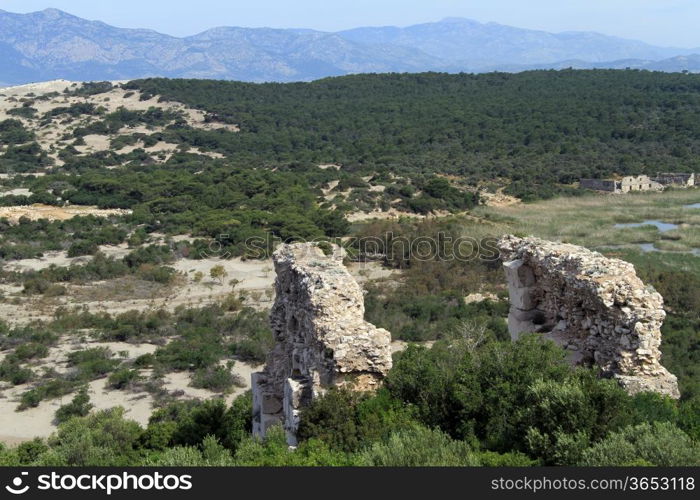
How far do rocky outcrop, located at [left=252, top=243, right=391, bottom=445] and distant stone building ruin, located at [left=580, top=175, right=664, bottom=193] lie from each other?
3388cm

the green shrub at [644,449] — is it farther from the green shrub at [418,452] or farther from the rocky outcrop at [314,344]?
the rocky outcrop at [314,344]

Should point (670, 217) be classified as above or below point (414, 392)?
below

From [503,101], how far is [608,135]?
48.2 ft

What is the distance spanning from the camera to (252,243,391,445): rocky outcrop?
7.92 m

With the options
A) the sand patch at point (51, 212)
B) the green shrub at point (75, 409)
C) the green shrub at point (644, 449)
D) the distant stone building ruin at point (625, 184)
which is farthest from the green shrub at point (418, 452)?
the distant stone building ruin at point (625, 184)

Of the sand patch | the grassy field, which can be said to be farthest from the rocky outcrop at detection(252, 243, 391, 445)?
the sand patch

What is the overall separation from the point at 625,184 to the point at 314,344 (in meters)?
36.3

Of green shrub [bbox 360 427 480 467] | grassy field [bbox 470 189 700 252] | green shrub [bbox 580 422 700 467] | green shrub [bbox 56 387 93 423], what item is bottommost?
grassy field [bbox 470 189 700 252]

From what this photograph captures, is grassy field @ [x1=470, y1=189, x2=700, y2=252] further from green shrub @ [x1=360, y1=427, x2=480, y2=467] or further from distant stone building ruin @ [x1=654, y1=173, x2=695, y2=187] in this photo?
green shrub @ [x1=360, y1=427, x2=480, y2=467]

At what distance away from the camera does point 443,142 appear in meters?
55.3

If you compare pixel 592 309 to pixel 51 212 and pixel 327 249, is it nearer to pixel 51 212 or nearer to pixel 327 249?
pixel 327 249
